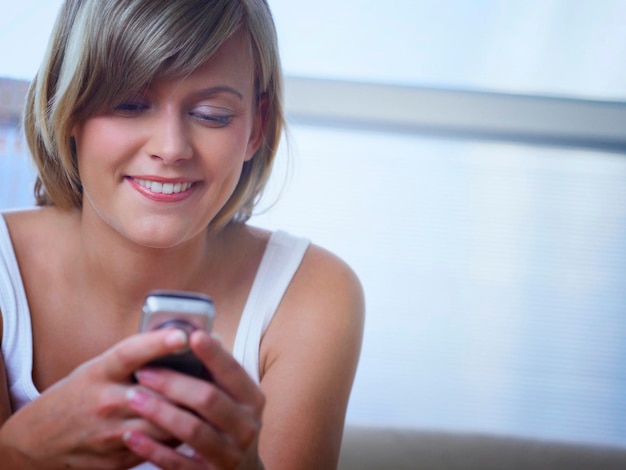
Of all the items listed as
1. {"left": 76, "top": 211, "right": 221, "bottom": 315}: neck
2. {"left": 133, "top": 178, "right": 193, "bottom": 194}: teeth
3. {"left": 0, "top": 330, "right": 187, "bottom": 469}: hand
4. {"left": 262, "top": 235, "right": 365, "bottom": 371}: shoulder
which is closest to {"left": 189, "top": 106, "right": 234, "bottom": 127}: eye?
{"left": 133, "top": 178, "right": 193, "bottom": 194}: teeth

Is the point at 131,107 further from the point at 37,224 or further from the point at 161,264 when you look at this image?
the point at 37,224

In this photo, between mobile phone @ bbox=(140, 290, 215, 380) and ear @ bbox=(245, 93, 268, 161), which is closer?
mobile phone @ bbox=(140, 290, 215, 380)

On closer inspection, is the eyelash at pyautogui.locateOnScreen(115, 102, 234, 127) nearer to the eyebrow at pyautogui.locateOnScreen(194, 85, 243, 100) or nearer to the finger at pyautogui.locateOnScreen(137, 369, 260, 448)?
the eyebrow at pyautogui.locateOnScreen(194, 85, 243, 100)

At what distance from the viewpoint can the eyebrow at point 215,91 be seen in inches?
48.1

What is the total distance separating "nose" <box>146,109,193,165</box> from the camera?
1187 mm

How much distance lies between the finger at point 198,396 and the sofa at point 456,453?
82 cm

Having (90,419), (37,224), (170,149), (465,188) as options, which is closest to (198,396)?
(90,419)

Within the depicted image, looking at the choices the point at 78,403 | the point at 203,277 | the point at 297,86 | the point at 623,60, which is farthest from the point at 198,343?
the point at 623,60

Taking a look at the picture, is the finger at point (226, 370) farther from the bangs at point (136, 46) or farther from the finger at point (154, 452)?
the bangs at point (136, 46)

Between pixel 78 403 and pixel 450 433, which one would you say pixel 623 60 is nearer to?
pixel 450 433

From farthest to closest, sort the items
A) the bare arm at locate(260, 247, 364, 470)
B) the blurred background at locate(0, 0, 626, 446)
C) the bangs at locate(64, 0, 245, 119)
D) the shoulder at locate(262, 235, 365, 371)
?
1. the blurred background at locate(0, 0, 626, 446)
2. the shoulder at locate(262, 235, 365, 371)
3. the bare arm at locate(260, 247, 364, 470)
4. the bangs at locate(64, 0, 245, 119)

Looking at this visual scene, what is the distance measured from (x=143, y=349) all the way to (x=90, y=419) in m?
0.15

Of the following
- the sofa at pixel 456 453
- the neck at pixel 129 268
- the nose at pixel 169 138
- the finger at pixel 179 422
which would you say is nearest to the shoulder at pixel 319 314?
the neck at pixel 129 268

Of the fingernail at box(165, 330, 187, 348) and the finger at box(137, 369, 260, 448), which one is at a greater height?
the fingernail at box(165, 330, 187, 348)
